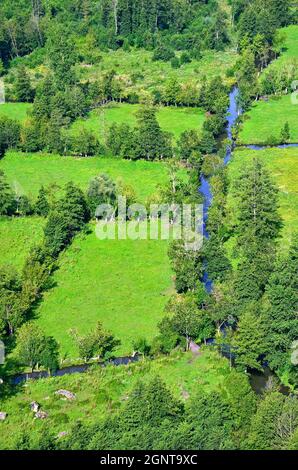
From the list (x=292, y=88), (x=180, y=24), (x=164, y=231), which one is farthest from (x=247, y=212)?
(x=180, y=24)

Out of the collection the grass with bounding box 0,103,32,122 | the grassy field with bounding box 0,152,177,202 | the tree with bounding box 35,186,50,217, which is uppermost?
the grass with bounding box 0,103,32,122

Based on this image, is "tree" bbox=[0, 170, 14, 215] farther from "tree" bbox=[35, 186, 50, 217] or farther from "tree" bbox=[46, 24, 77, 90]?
"tree" bbox=[46, 24, 77, 90]

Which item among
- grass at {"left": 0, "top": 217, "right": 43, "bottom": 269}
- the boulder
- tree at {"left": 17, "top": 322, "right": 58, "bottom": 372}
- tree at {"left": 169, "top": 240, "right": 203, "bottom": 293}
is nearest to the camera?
the boulder

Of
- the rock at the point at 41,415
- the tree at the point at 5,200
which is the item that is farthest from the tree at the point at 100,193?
the rock at the point at 41,415

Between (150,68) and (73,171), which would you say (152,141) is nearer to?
(73,171)

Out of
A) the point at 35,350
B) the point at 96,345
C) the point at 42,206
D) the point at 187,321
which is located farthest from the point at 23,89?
the point at 187,321

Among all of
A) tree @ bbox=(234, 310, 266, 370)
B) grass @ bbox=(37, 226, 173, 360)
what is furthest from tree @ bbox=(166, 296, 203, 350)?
tree @ bbox=(234, 310, 266, 370)

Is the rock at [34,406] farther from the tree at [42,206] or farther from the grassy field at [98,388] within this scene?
the tree at [42,206]
